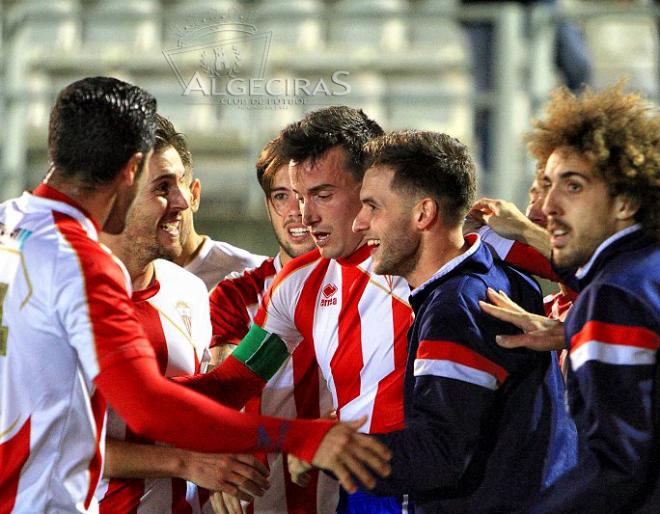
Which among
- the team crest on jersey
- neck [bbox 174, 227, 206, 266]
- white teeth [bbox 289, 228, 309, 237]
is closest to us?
the team crest on jersey

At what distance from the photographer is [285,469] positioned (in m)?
4.20

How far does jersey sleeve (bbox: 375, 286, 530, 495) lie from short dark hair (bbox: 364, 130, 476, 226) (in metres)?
0.47

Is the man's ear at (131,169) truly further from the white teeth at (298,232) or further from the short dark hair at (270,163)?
the white teeth at (298,232)

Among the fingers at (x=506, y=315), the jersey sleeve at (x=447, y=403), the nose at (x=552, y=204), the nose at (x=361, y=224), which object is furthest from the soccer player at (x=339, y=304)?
the nose at (x=552, y=204)

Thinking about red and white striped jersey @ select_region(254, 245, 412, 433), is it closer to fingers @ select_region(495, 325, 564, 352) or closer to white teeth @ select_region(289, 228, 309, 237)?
white teeth @ select_region(289, 228, 309, 237)

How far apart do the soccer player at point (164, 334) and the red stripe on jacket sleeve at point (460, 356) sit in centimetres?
77

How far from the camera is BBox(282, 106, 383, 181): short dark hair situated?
396 cm

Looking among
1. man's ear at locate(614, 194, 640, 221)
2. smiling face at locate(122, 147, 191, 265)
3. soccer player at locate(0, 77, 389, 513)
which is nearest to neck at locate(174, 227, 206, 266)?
smiling face at locate(122, 147, 191, 265)

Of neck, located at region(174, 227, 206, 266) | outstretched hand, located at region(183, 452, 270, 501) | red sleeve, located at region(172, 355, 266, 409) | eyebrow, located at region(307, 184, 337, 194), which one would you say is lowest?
outstretched hand, located at region(183, 452, 270, 501)

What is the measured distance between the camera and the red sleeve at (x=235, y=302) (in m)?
4.39

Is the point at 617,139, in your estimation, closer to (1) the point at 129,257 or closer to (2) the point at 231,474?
(2) the point at 231,474

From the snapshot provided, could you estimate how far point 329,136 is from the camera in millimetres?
3963

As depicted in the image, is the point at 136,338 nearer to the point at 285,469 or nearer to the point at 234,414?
the point at 234,414
